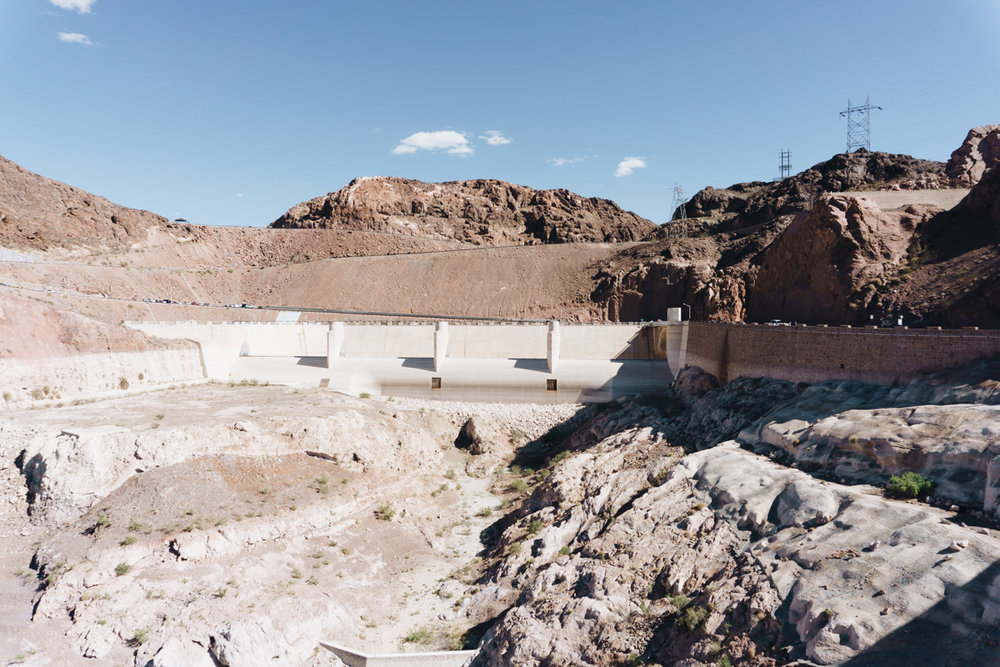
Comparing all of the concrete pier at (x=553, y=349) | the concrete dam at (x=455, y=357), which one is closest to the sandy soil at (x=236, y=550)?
the concrete dam at (x=455, y=357)

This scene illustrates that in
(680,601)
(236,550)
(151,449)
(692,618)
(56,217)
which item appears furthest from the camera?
(56,217)

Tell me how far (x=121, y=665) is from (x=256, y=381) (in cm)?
2490

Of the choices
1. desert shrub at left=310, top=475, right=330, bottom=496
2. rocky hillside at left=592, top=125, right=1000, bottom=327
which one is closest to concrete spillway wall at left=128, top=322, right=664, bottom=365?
rocky hillside at left=592, top=125, right=1000, bottom=327

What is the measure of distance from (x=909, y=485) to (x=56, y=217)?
85.9 m

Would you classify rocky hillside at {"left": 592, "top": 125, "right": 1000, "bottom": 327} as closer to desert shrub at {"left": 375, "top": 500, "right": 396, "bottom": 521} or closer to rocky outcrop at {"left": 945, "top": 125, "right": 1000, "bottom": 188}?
rocky outcrop at {"left": 945, "top": 125, "right": 1000, "bottom": 188}

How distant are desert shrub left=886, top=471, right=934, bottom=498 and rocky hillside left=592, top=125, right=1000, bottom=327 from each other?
14.1m

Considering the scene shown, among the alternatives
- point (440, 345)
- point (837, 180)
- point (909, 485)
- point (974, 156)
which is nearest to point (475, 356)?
point (440, 345)

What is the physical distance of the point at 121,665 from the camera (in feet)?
52.0

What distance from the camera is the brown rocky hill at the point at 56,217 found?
64938 millimetres

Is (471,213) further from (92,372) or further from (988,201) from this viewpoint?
(988,201)

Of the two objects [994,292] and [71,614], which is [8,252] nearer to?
[71,614]

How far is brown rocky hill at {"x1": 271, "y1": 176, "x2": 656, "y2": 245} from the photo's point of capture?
9419 cm

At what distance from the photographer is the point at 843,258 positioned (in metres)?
33.9

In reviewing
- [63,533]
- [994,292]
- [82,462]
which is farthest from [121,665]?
[994,292]
